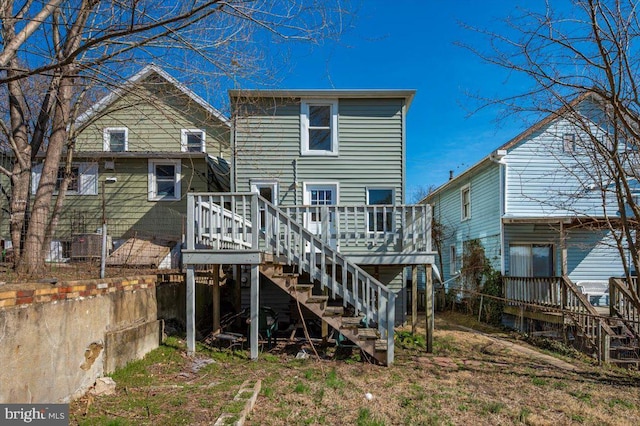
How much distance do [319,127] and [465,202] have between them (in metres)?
8.28

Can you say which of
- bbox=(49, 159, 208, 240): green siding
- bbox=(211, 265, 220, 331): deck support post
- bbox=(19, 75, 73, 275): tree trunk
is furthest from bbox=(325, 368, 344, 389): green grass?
bbox=(49, 159, 208, 240): green siding

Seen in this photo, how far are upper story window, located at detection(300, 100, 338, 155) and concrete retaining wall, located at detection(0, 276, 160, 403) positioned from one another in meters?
6.29

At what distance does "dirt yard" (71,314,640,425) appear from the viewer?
4.53 m

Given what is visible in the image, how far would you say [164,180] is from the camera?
43.5ft

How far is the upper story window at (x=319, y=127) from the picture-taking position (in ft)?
36.8

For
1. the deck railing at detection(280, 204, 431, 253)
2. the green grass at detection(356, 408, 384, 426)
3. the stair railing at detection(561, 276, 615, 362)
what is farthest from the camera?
the deck railing at detection(280, 204, 431, 253)

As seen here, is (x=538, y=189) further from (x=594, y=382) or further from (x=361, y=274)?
(x=361, y=274)

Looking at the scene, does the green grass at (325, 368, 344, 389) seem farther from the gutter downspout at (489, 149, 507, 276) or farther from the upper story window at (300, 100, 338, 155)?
the gutter downspout at (489, 149, 507, 276)

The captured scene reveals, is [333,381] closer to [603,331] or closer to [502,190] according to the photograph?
[603,331]

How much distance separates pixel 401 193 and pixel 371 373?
19.2ft

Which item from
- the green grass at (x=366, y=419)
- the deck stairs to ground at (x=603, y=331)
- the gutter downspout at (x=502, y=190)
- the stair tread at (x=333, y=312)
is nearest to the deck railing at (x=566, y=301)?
the deck stairs to ground at (x=603, y=331)

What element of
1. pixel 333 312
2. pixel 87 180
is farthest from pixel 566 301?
pixel 87 180

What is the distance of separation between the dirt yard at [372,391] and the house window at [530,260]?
18.2 feet

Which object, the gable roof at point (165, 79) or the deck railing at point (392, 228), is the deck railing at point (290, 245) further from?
the gable roof at point (165, 79)
